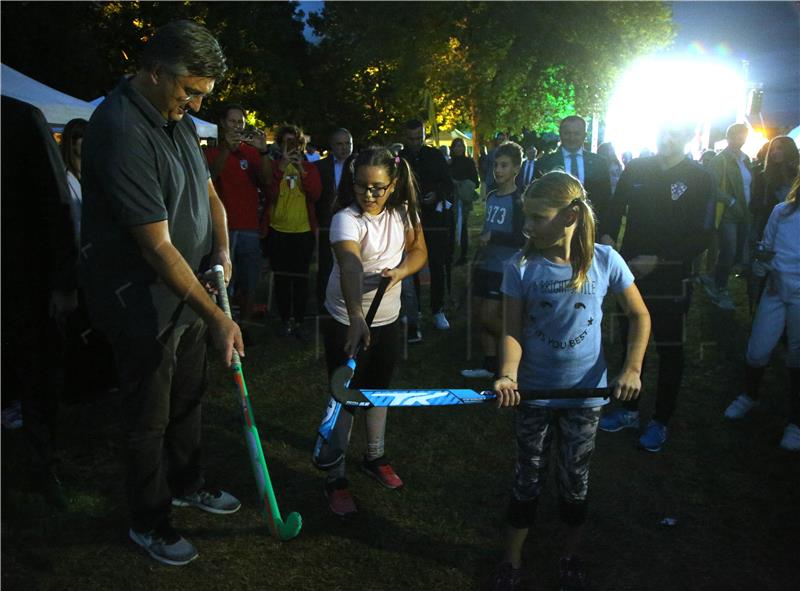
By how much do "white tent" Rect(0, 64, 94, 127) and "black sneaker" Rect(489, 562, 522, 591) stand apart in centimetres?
800

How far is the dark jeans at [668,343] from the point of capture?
14.2 ft

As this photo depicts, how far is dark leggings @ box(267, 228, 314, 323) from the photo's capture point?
270 inches

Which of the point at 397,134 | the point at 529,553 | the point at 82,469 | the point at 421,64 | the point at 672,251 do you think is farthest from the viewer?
the point at 397,134

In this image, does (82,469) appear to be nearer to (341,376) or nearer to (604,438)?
(341,376)

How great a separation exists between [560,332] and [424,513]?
1441 millimetres

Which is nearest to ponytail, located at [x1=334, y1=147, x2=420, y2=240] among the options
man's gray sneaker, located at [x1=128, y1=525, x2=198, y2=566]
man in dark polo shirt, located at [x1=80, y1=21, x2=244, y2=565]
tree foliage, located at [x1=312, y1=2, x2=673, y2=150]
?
man in dark polo shirt, located at [x1=80, y1=21, x2=244, y2=565]

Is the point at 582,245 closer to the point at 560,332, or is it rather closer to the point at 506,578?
the point at 560,332

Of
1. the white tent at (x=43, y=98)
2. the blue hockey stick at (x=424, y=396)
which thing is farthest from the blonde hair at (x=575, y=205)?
the white tent at (x=43, y=98)

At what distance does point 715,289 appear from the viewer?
8750mm

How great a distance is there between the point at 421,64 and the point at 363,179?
25.7 meters

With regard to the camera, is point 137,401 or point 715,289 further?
point 715,289

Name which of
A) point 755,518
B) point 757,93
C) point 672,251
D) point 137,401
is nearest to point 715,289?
point 672,251

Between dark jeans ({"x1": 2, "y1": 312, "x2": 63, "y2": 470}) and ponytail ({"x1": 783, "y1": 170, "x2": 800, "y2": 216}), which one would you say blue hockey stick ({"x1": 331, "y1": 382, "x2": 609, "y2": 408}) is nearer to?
dark jeans ({"x1": 2, "y1": 312, "x2": 63, "y2": 470})

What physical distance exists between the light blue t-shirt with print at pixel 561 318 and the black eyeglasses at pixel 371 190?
90 centimetres
